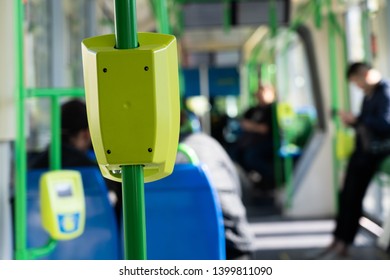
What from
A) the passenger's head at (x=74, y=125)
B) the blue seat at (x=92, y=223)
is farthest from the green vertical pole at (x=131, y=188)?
the passenger's head at (x=74, y=125)

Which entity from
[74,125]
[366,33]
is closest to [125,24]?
[74,125]

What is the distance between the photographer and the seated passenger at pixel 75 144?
2.10m

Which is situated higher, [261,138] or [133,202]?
[133,202]

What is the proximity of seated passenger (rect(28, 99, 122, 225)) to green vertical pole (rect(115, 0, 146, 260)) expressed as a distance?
119 cm

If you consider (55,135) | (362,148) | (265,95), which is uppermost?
(55,135)

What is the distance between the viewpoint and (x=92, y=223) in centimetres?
201

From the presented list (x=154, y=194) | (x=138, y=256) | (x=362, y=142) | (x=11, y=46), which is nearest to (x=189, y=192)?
(x=154, y=194)

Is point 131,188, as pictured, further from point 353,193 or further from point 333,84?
point 333,84

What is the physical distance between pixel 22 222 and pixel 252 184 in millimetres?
5292

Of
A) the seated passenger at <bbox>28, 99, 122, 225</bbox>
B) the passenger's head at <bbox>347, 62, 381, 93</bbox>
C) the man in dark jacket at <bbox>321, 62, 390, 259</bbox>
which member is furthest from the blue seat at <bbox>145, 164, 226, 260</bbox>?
the passenger's head at <bbox>347, 62, 381, 93</bbox>

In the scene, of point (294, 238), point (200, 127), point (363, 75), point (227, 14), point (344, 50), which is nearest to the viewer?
point (363, 75)

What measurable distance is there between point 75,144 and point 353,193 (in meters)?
1.99

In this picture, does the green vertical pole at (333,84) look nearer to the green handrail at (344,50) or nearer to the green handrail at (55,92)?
the green handrail at (344,50)

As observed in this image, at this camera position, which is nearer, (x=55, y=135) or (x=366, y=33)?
(x=55, y=135)
